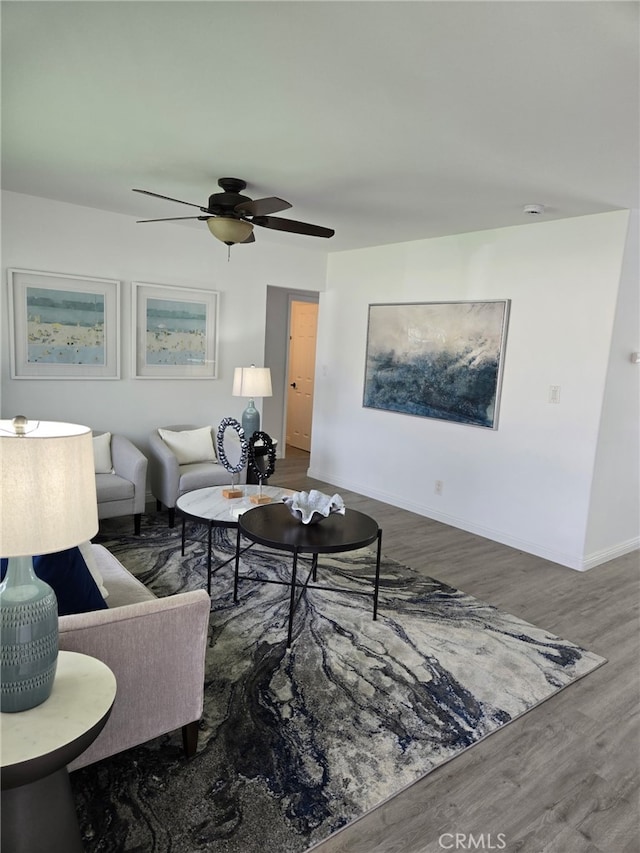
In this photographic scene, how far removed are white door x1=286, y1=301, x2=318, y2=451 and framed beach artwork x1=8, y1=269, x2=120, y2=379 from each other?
10.9 feet

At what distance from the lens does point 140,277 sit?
471 cm

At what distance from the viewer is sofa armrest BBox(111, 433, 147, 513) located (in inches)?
162

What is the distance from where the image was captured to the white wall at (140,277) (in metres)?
4.20

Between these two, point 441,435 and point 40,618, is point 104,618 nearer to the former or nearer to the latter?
point 40,618

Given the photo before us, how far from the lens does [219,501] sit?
139 inches

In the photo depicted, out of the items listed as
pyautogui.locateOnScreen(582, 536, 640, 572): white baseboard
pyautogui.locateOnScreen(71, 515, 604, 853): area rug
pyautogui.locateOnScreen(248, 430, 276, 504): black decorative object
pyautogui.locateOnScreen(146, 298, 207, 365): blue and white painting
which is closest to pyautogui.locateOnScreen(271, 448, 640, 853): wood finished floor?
pyautogui.locateOnScreen(71, 515, 604, 853): area rug

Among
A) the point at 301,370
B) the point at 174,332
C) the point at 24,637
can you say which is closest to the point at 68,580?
the point at 24,637

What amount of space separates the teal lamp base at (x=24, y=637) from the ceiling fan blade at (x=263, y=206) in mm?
2005

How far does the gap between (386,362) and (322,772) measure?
12.7 feet

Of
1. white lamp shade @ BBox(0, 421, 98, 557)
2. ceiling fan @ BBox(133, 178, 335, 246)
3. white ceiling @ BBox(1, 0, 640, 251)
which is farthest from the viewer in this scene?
ceiling fan @ BBox(133, 178, 335, 246)

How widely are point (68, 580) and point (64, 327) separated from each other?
3.14 metres

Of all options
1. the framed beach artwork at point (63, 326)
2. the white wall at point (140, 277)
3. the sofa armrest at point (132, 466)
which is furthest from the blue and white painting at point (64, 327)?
the sofa armrest at point (132, 466)

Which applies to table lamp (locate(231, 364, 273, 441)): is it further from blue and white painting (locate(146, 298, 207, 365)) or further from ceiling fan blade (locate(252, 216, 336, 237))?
ceiling fan blade (locate(252, 216, 336, 237))

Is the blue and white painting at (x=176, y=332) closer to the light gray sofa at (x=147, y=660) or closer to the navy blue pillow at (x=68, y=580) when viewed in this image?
the navy blue pillow at (x=68, y=580)
